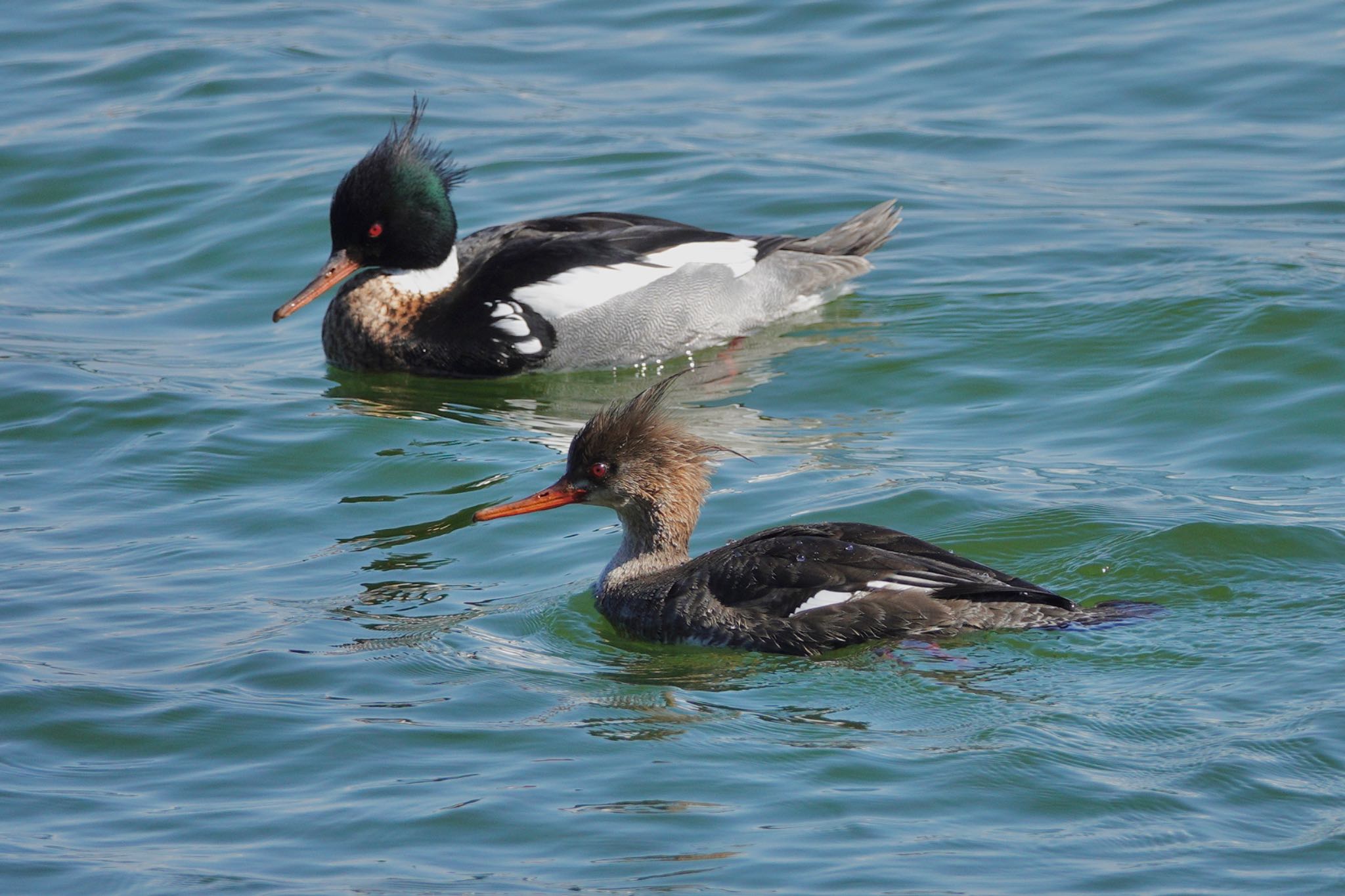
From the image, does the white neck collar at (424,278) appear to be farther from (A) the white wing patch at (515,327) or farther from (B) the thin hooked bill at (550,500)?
(B) the thin hooked bill at (550,500)

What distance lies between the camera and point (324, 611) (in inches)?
320

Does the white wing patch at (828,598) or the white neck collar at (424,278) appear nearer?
the white wing patch at (828,598)

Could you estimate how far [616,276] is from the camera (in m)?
12.0

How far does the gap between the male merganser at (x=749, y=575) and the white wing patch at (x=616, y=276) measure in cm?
378

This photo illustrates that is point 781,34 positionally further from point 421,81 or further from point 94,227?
point 94,227

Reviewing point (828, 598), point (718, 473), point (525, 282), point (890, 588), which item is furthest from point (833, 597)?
point (525, 282)

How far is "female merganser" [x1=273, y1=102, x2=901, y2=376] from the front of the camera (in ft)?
39.0

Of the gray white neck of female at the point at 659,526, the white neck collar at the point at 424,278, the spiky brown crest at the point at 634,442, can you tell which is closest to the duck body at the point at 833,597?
the gray white neck of female at the point at 659,526

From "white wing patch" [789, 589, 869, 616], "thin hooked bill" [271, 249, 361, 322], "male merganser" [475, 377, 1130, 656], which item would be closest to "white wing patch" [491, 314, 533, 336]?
"thin hooked bill" [271, 249, 361, 322]

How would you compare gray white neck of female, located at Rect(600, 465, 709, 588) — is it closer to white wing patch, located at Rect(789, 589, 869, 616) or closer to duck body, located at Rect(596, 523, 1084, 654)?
duck body, located at Rect(596, 523, 1084, 654)

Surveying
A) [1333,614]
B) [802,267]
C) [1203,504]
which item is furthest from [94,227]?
[1333,614]

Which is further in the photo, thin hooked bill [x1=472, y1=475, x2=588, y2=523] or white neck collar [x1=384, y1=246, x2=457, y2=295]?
white neck collar [x1=384, y1=246, x2=457, y2=295]

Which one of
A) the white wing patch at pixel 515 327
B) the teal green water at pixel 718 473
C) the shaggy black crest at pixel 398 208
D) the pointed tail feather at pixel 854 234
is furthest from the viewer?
the pointed tail feather at pixel 854 234

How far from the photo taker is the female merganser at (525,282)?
39.0 ft
